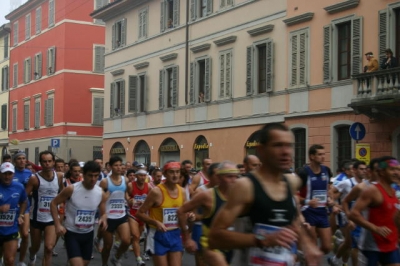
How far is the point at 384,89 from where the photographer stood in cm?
2252

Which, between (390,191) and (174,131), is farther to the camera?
(174,131)

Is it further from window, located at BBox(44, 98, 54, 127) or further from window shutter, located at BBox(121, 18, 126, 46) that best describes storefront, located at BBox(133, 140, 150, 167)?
window, located at BBox(44, 98, 54, 127)

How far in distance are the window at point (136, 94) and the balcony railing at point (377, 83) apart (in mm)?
16378

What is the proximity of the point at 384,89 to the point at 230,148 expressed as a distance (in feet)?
32.3

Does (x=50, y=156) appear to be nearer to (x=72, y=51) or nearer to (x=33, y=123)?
(x=72, y=51)

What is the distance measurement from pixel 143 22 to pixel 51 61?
14714 millimetres

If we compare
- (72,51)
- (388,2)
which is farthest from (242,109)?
(72,51)

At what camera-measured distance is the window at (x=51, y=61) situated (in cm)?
5112

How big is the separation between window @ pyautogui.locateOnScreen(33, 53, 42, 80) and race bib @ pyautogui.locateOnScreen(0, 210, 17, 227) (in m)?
43.9

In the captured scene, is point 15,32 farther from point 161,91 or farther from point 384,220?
point 384,220

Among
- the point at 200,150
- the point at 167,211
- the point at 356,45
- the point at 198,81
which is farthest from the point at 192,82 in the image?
the point at 167,211

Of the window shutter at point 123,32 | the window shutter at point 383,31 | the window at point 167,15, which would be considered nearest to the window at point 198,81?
the window at point 167,15

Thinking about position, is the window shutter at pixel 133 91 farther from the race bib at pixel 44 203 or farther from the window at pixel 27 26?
the race bib at pixel 44 203

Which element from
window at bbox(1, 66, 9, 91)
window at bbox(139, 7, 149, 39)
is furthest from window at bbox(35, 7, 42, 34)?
window at bbox(139, 7, 149, 39)
